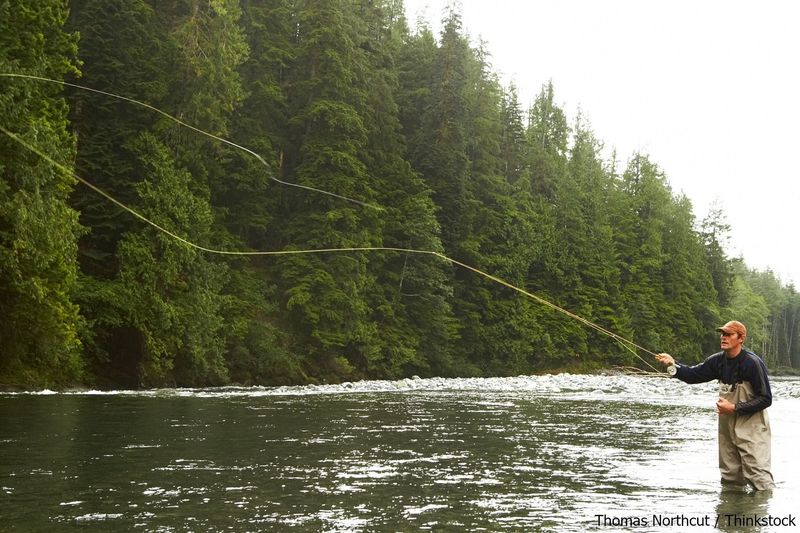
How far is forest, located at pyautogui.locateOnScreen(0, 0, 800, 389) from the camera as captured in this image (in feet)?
72.7

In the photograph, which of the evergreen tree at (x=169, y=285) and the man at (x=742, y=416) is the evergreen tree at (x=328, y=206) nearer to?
the evergreen tree at (x=169, y=285)

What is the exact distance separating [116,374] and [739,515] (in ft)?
75.8

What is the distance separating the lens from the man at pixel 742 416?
7.66 m

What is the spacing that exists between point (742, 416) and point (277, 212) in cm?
3252

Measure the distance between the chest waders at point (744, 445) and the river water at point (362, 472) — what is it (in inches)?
8.5

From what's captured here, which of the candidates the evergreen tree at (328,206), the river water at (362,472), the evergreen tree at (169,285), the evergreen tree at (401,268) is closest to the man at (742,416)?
the river water at (362,472)

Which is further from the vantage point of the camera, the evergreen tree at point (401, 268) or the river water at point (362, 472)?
the evergreen tree at point (401, 268)

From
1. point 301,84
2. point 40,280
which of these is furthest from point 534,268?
point 40,280

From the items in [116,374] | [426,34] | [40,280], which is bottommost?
[116,374]

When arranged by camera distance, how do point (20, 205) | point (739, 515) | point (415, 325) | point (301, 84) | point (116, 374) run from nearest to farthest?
1. point (739, 515)
2. point (20, 205)
3. point (116, 374)
4. point (301, 84)
5. point (415, 325)

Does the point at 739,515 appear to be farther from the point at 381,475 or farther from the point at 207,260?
the point at 207,260

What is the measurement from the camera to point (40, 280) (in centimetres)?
1984

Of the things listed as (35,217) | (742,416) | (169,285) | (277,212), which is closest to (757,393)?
(742,416)

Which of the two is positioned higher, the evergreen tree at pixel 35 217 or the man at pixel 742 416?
the evergreen tree at pixel 35 217
